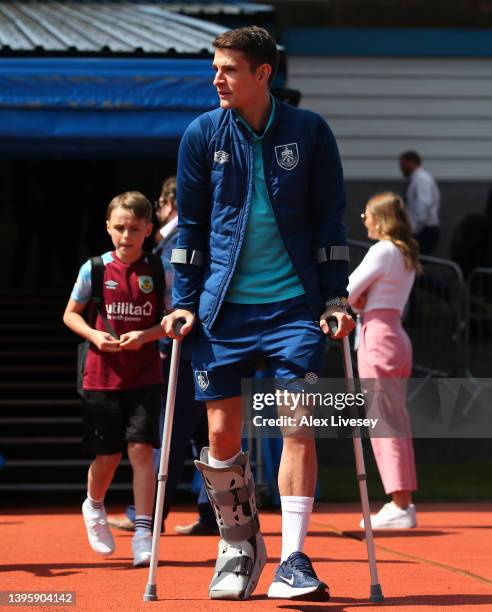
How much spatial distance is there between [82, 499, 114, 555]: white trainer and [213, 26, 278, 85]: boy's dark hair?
102 inches

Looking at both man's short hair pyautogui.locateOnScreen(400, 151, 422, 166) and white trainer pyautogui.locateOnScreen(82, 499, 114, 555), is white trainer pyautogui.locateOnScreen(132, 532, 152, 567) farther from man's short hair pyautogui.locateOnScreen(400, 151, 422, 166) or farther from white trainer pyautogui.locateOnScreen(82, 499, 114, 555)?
man's short hair pyautogui.locateOnScreen(400, 151, 422, 166)

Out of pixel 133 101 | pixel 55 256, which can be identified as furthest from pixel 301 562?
pixel 55 256

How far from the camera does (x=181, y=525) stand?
8703mm

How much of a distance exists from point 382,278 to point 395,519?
1.45 meters

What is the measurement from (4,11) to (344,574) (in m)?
8.23

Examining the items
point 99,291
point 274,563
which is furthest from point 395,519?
point 99,291

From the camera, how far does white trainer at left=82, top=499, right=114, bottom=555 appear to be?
6.98m

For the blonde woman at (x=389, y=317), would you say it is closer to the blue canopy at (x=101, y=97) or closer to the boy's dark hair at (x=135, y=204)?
the blue canopy at (x=101, y=97)

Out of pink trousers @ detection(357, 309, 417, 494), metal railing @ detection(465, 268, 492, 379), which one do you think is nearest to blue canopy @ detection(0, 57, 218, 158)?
pink trousers @ detection(357, 309, 417, 494)

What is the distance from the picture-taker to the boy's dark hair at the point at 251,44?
5.46m

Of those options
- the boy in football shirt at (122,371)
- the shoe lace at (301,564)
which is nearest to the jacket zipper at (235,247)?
the shoe lace at (301,564)

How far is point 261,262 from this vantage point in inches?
215

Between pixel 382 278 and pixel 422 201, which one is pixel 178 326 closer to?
pixel 382 278

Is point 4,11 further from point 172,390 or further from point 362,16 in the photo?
point 172,390
